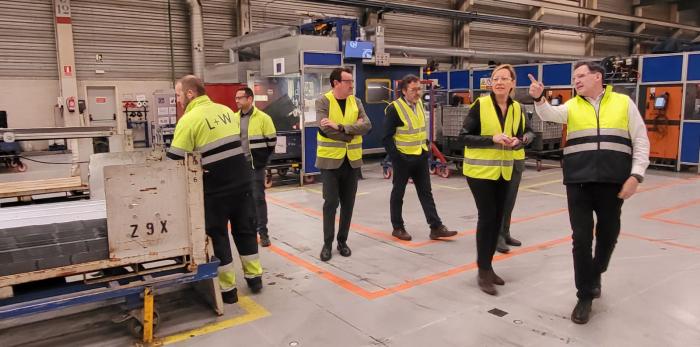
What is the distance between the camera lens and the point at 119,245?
9.89 feet

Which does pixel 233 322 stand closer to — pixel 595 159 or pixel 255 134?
pixel 255 134

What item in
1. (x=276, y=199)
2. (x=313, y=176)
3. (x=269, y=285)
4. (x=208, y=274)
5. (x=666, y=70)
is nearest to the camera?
(x=208, y=274)

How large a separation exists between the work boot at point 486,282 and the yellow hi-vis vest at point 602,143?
1074 mm

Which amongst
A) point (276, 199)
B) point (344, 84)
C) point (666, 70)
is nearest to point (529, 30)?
point (666, 70)

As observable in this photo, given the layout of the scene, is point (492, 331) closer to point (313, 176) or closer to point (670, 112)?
point (313, 176)

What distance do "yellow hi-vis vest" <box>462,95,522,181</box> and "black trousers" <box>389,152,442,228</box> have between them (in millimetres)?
1379

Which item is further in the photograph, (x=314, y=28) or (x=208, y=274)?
(x=314, y=28)

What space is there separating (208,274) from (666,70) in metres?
10.4

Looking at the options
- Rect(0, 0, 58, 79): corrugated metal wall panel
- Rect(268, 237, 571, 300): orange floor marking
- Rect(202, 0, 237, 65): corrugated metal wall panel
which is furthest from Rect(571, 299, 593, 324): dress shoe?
Rect(0, 0, 58, 79): corrugated metal wall panel

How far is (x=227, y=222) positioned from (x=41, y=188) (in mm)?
1853

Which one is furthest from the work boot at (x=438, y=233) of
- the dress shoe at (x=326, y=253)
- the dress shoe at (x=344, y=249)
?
the dress shoe at (x=326, y=253)

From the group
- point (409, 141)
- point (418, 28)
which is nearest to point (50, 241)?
point (409, 141)

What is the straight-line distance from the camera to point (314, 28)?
9.81m

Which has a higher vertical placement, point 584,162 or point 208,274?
point 584,162
